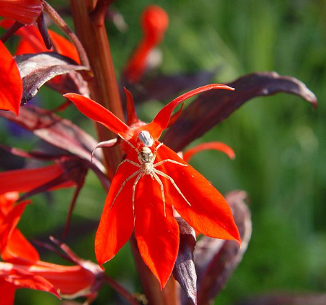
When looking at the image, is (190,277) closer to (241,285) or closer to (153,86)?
(153,86)

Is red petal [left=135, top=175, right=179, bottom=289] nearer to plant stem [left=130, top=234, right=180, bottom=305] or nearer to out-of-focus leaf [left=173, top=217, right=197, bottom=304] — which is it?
out-of-focus leaf [left=173, top=217, right=197, bottom=304]

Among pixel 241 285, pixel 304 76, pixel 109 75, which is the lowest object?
pixel 241 285

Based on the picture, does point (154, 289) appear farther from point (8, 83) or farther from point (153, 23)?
point (153, 23)

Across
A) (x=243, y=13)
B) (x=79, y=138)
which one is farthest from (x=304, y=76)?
(x=79, y=138)

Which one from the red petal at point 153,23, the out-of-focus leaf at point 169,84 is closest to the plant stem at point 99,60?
the out-of-focus leaf at point 169,84

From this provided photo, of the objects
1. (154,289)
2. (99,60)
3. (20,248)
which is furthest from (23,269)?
(99,60)

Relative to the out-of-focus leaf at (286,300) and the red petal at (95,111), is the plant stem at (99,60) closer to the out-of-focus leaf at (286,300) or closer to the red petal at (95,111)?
the red petal at (95,111)
